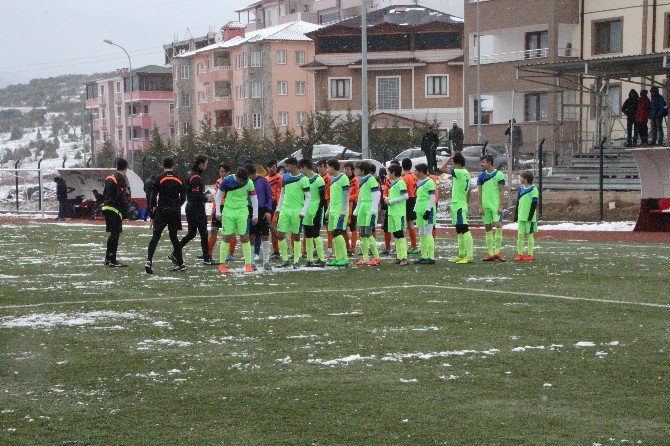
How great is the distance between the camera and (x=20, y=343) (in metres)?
10.5

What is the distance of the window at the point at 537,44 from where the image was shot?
54062mm

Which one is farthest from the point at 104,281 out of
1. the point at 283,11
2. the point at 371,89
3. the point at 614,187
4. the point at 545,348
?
the point at 283,11

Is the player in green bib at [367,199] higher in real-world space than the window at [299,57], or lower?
lower

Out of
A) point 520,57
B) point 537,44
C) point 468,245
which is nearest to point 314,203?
point 468,245

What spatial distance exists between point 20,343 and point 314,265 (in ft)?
28.3

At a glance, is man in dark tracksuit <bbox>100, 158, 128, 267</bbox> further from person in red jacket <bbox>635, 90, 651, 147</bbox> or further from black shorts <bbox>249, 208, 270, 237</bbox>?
person in red jacket <bbox>635, 90, 651, 147</bbox>

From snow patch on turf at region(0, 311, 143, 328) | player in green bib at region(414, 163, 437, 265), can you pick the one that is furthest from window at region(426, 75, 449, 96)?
snow patch on turf at region(0, 311, 143, 328)

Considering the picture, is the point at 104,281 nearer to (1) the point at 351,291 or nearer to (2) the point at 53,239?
(1) the point at 351,291

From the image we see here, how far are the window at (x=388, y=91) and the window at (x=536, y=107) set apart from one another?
84.9 feet

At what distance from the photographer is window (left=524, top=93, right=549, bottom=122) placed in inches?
2162

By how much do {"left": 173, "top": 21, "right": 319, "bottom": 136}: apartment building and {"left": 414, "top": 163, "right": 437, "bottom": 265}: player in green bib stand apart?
72.2 meters

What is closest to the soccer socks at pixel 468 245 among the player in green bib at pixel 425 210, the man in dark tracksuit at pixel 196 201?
the player in green bib at pixel 425 210

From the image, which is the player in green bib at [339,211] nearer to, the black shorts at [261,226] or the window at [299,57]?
the black shorts at [261,226]

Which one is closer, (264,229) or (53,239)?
(264,229)
